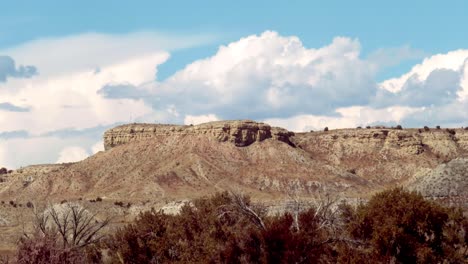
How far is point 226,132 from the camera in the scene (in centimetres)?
14812

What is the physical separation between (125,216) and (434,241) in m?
67.7

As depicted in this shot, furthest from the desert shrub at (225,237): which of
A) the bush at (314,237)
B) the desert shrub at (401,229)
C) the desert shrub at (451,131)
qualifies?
the desert shrub at (451,131)

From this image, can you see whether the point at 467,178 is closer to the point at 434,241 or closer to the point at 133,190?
the point at 434,241

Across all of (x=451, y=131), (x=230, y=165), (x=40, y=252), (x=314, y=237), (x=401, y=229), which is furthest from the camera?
(x=451, y=131)

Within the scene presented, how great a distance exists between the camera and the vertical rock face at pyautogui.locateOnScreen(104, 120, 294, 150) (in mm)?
147625

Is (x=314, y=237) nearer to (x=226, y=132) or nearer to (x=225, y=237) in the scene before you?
(x=225, y=237)

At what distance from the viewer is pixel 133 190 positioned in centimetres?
12850

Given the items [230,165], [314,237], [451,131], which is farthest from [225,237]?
[451,131]

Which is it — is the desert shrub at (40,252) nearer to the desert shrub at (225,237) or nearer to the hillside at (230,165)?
the desert shrub at (225,237)

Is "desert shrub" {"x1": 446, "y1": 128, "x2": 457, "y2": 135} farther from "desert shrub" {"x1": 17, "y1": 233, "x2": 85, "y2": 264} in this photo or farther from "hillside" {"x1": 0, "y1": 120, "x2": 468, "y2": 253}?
"desert shrub" {"x1": 17, "y1": 233, "x2": 85, "y2": 264}

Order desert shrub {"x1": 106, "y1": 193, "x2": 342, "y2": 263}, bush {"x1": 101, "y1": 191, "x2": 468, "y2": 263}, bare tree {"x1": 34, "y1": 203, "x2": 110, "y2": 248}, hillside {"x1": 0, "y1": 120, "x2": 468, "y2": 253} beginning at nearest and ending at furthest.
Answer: desert shrub {"x1": 106, "y1": 193, "x2": 342, "y2": 263}
bush {"x1": 101, "y1": 191, "x2": 468, "y2": 263}
bare tree {"x1": 34, "y1": 203, "x2": 110, "y2": 248}
hillside {"x1": 0, "y1": 120, "x2": 468, "y2": 253}

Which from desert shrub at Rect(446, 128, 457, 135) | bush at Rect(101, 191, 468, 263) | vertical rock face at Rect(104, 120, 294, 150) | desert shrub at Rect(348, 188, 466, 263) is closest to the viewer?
bush at Rect(101, 191, 468, 263)

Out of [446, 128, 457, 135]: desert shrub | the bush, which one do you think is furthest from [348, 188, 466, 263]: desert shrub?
[446, 128, 457, 135]: desert shrub

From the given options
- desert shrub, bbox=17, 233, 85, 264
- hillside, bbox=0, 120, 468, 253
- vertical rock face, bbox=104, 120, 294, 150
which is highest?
vertical rock face, bbox=104, 120, 294, 150
